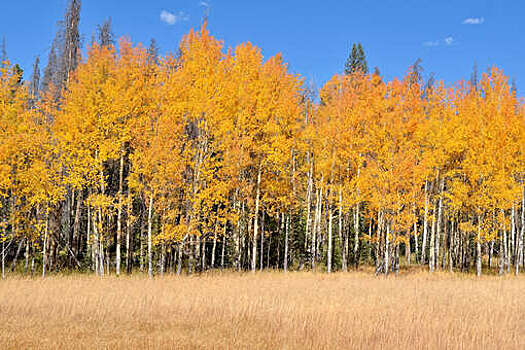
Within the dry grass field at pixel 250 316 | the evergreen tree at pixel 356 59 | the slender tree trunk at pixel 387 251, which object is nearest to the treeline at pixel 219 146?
the slender tree trunk at pixel 387 251

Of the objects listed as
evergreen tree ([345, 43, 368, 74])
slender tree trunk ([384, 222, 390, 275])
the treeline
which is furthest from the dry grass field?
evergreen tree ([345, 43, 368, 74])

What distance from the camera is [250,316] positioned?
963cm

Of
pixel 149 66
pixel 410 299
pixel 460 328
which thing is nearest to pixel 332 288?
pixel 410 299

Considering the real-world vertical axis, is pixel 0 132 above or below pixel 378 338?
above

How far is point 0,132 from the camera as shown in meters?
16.6

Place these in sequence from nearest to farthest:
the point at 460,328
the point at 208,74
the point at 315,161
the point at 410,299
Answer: the point at 460,328
the point at 410,299
the point at 208,74
the point at 315,161

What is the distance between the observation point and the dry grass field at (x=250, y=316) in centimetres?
752

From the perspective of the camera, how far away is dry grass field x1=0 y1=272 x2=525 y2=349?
752cm

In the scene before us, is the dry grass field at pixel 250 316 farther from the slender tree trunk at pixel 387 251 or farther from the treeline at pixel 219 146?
the slender tree trunk at pixel 387 251

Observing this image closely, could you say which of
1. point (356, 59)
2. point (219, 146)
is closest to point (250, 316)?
point (219, 146)

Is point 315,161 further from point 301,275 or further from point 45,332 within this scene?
point 45,332

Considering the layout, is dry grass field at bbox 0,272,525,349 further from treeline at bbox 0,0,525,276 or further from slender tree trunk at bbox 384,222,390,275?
slender tree trunk at bbox 384,222,390,275

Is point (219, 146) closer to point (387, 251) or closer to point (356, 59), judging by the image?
point (387, 251)

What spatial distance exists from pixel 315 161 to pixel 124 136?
9828mm
